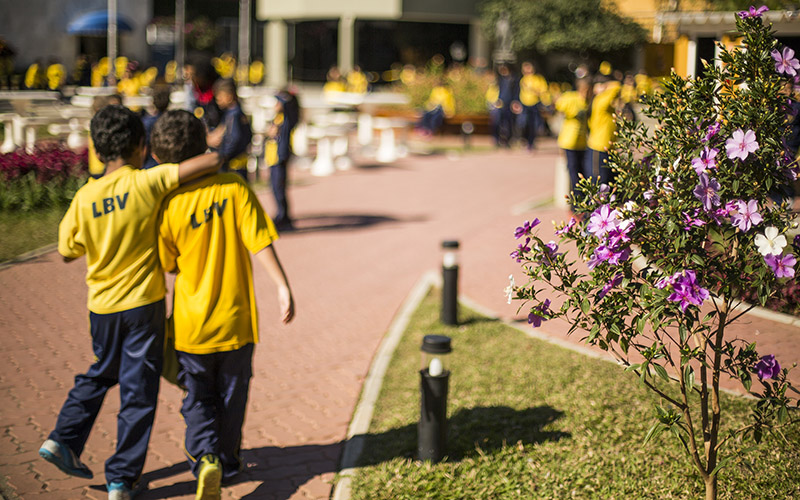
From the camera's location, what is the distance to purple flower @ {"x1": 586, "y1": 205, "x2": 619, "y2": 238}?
3081 mm

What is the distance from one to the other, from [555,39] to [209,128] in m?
25.5

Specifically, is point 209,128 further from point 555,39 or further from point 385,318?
point 555,39

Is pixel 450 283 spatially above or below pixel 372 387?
above

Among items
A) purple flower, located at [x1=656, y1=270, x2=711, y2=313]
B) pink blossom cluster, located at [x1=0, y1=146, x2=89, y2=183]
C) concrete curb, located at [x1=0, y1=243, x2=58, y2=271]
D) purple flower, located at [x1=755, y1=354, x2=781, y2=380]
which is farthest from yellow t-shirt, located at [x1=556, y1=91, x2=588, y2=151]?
purple flower, located at [x1=656, y1=270, x2=711, y2=313]

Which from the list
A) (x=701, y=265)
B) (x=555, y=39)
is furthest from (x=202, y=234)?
(x=555, y=39)

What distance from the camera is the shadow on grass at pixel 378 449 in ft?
15.1

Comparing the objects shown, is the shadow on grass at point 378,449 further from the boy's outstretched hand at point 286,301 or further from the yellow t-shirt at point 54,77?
the yellow t-shirt at point 54,77

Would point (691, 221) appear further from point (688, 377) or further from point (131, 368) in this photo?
point (131, 368)

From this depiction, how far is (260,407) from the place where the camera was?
571 cm

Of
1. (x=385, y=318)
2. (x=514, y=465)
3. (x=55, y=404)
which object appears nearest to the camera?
(x=514, y=465)

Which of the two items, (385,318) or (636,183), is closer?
(636,183)

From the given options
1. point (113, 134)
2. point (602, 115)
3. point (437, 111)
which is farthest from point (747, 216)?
point (437, 111)

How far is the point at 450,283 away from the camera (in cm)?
722

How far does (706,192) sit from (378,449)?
2.71m
